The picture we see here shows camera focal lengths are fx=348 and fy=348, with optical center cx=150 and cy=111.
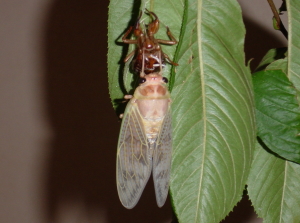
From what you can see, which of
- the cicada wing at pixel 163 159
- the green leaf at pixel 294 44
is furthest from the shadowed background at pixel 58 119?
the cicada wing at pixel 163 159

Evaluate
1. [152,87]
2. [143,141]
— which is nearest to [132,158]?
[143,141]

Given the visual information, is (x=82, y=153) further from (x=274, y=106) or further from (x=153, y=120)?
(x=274, y=106)

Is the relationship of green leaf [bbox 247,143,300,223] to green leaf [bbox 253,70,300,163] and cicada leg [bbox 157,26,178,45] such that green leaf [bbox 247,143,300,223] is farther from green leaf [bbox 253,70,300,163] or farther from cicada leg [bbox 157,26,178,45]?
cicada leg [bbox 157,26,178,45]

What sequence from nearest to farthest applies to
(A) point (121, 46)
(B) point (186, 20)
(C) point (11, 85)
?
(B) point (186, 20)
(A) point (121, 46)
(C) point (11, 85)

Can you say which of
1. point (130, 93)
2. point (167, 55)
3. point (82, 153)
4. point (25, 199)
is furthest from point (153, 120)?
point (25, 199)

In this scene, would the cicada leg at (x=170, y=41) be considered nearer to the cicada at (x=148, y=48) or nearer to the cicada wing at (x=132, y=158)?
the cicada at (x=148, y=48)

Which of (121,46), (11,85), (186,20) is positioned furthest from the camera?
(11,85)

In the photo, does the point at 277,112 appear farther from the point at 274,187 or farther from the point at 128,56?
the point at 128,56
